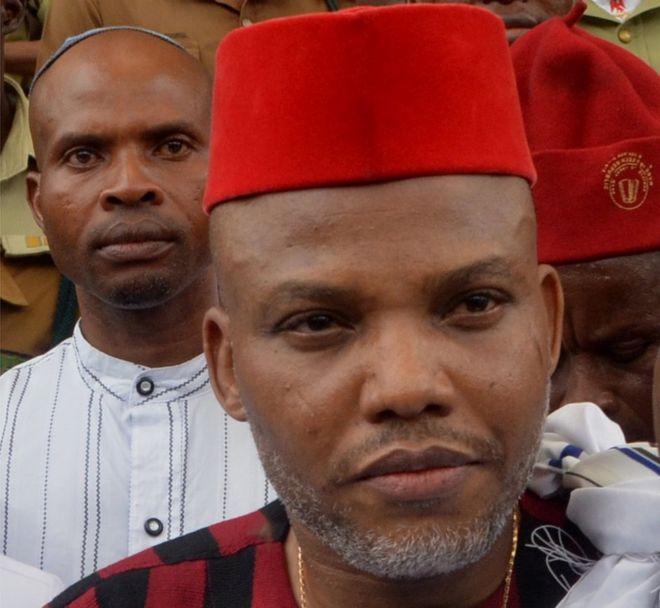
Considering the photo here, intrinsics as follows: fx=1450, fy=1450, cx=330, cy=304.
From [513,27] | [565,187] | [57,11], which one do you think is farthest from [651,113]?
[57,11]

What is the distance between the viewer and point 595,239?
9.82 ft

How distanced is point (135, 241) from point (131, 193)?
99mm

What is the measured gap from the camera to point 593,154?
2.99 meters

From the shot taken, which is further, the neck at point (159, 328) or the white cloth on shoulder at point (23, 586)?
the neck at point (159, 328)

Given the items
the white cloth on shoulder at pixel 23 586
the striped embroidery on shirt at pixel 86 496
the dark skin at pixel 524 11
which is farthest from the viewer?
the dark skin at pixel 524 11

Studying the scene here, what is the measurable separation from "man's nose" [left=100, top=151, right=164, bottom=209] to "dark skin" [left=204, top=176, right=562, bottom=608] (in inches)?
32.6

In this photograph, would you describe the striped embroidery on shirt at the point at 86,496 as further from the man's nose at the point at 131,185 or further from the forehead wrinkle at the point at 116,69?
the forehead wrinkle at the point at 116,69

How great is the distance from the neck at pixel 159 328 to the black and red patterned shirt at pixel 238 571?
2.38 feet

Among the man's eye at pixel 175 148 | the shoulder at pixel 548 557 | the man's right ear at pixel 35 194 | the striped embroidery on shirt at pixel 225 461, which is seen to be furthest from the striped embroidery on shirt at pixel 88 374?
the shoulder at pixel 548 557

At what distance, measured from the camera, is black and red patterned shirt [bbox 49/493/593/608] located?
7.27 ft

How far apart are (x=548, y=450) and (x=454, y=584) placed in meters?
0.32

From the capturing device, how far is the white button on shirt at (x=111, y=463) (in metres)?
2.86

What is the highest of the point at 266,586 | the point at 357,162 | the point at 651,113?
the point at 357,162

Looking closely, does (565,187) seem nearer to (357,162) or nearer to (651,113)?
(651,113)
